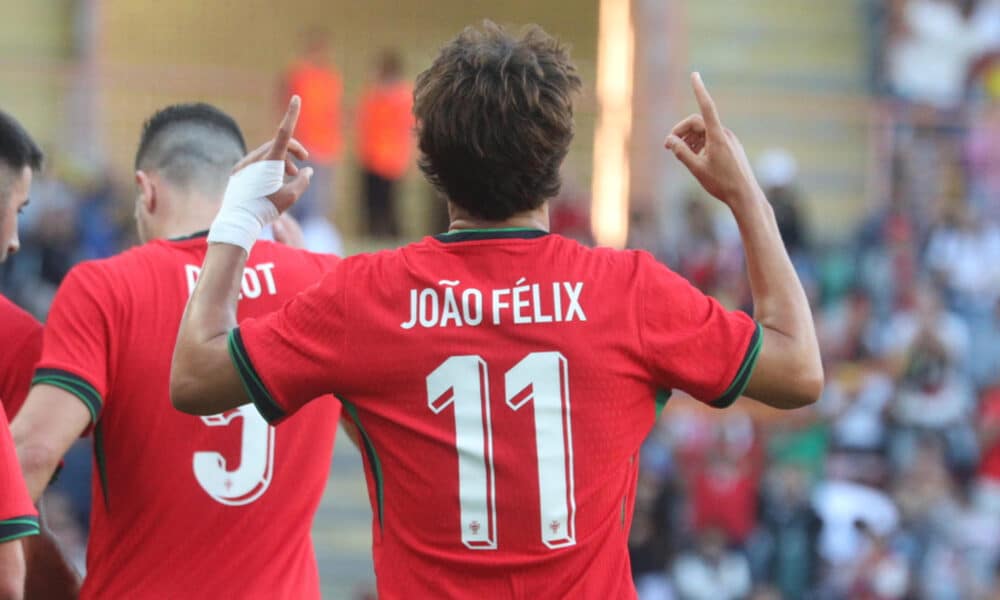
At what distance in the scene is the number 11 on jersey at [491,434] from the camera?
289 cm

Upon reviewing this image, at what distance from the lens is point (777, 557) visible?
10422 mm

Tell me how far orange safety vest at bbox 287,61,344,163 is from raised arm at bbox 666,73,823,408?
11625 mm

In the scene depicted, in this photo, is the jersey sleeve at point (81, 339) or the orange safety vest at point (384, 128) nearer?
the jersey sleeve at point (81, 339)

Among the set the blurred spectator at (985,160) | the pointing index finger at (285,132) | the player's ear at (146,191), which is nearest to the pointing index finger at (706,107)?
the pointing index finger at (285,132)

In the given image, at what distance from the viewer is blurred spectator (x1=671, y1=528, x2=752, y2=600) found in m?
10.2

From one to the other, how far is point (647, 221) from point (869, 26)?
7.17 m

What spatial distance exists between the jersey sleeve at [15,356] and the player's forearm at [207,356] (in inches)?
40.6

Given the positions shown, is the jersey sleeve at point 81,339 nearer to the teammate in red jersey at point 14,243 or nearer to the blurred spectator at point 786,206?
the teammate in red jersey at point 14,243

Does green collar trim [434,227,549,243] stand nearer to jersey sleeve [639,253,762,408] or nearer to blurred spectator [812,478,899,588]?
jersey sleeve [639,253,762,408]

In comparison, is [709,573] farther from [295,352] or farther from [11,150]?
[295,352]

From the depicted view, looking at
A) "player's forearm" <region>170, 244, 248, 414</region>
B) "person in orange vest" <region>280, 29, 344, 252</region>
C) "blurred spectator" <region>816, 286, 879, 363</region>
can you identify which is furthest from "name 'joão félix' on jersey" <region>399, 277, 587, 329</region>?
"person in orange vest" <region>280, 29, 344, 252</region>

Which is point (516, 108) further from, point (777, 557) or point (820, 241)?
point (820, 241)

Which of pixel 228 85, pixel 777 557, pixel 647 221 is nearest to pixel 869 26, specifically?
pixel 647 221

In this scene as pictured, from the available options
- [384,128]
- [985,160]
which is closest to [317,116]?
[384,128]
